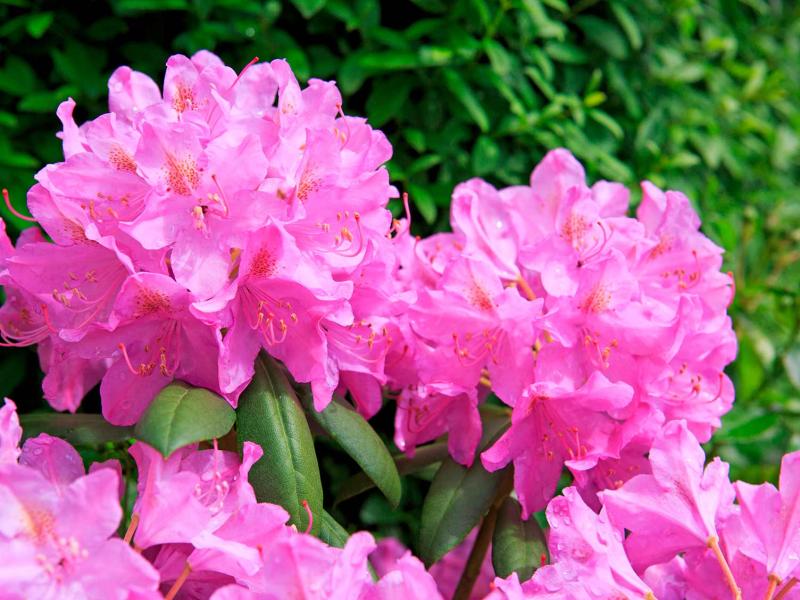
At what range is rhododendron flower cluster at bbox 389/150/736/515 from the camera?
1.02 meters

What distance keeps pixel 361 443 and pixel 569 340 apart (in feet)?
0.81

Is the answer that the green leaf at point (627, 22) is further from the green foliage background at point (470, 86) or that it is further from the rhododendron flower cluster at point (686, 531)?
the rhododendron flower cluster at point (686, 531)

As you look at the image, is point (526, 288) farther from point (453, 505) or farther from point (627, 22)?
point (627, 22)

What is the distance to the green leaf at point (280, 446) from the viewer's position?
90 centimetres

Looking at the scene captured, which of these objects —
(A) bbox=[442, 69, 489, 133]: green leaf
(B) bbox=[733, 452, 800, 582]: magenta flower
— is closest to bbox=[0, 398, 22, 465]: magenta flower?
(B) bbox=[733, 452, 800, 582]: magenta flower

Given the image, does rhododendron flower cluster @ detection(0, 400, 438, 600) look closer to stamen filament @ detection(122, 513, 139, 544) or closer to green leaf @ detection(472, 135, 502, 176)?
stamen filament @ detection(122, 513, 139, 544)

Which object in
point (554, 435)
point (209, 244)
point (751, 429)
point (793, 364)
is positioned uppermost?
point (209, 244)

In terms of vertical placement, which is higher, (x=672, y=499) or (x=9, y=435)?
(x=9, y=435)

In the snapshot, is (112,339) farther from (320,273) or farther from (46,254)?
(320,273)

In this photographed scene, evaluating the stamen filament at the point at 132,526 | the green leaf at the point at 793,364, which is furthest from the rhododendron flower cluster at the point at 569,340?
the green leaf at the point at 793,364

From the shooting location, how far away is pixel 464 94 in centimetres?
166

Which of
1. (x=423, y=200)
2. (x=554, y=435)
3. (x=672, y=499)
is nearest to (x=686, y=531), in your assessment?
(x=672, y=499)

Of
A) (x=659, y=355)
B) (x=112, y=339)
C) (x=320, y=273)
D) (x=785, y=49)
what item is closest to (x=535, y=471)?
(x=659, y=355)

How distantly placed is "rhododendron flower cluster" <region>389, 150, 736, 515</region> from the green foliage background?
1.60 feet
